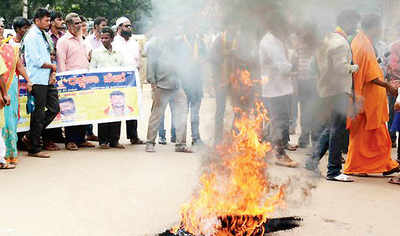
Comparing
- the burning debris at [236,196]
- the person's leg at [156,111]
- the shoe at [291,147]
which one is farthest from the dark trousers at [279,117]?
the burning debris at [236,196]

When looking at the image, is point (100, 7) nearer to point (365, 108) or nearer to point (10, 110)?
point (10, 110)

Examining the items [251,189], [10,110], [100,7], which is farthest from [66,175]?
[100,7]

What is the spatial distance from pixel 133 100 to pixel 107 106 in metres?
0.43

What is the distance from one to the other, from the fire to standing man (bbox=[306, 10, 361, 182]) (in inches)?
61.0

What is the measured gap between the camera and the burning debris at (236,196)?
4.16 m

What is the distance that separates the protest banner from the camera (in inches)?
322

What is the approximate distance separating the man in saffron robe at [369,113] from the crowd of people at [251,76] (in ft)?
0.04

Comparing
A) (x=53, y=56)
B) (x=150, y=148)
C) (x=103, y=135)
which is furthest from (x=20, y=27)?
(x=150, y=148)

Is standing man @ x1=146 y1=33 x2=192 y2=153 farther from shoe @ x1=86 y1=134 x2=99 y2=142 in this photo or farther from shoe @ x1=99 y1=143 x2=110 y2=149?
shoe @ x1=86 y1=134 x2=99 y2=142

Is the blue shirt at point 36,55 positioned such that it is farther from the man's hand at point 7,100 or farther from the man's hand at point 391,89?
Answer: the man's hand at point 391,89

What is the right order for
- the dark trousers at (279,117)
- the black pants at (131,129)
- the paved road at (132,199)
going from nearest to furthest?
the paved road at (132,199)
the dark trousers at (279,117)
the black pants at (131,129)

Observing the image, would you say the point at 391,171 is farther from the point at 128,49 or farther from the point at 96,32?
the point at 96,32

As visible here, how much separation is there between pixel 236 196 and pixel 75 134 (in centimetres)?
458

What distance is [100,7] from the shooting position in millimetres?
17078
